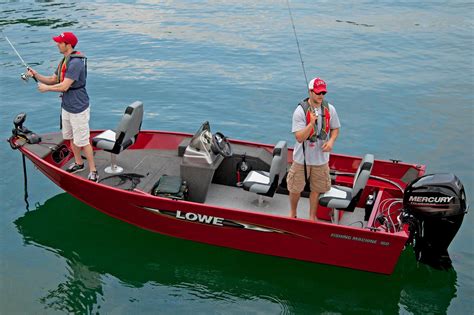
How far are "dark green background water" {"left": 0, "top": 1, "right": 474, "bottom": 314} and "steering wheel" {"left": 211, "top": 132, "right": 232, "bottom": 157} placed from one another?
1.37m

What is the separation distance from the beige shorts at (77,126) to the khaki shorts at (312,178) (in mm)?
3093

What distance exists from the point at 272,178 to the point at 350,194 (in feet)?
3.39

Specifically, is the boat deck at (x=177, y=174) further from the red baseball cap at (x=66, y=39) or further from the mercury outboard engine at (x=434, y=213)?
the red baseball cap at (x=66, y=39)

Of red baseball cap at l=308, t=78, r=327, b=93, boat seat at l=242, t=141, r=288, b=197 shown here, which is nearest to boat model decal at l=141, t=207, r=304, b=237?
boat seat at l=242, t=141, r=288, b=197

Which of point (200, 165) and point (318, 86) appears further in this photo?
point (200, 165)

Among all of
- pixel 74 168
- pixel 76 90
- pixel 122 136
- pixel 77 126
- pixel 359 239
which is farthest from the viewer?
pixel 74 168

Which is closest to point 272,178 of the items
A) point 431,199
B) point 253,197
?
point 253,197

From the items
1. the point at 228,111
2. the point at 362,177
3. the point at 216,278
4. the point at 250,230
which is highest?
the point at 362,177

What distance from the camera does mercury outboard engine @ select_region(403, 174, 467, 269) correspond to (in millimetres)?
6309

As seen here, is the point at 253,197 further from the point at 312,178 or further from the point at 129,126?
the point at 129,126

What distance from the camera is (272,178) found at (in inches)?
281

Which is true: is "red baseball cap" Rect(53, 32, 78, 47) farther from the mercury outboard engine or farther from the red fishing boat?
the mercury outboard engine

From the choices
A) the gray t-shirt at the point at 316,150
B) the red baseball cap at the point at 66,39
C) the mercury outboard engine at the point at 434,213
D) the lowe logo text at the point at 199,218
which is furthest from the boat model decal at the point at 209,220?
the red baseball cap at the point at 66,39

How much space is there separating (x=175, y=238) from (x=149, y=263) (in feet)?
1.77
